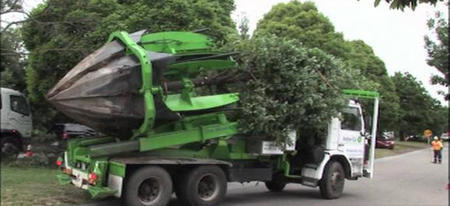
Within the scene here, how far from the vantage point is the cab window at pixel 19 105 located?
18.2 m

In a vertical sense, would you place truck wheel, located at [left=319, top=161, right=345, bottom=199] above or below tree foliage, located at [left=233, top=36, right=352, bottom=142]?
below

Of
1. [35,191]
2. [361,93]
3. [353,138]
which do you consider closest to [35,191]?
[35,191]

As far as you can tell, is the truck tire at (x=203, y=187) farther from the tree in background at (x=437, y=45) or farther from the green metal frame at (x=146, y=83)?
the tree in background at (x=437, y=45)

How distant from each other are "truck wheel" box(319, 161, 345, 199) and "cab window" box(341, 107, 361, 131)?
94 cm

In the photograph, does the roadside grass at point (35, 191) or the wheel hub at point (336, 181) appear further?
the wheel hub at point (336, 181)

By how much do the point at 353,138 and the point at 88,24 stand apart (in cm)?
722

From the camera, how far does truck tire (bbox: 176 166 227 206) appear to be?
10273mm

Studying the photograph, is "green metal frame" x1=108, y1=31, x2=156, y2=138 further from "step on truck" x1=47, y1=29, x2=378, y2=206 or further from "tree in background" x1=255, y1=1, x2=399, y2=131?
"tree in background" x1=255, y1=1, x2=399, y2=131

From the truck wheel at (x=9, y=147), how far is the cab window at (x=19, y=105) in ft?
3.20

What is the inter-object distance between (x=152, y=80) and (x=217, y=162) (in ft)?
7.15

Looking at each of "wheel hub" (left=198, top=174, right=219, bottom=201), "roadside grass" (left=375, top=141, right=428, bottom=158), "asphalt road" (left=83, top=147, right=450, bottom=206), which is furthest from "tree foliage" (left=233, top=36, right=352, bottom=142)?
"roadside grass" (left=375, top=141, right=428, bottom=158)

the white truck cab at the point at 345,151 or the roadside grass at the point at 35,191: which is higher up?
the white truck cab at the point at 345,151

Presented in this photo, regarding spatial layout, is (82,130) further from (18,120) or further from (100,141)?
(100,141)

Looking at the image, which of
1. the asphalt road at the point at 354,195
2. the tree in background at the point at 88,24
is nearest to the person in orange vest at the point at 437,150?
the asphalt road at the point at 354,195
